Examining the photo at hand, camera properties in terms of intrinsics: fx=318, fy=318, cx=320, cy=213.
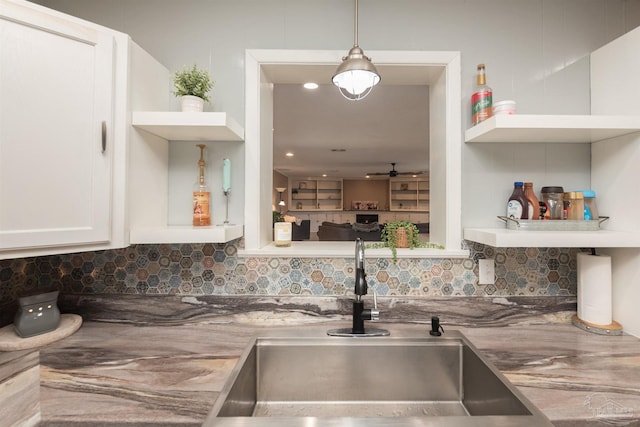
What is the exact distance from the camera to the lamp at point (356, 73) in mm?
1131

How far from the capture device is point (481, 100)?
4.43 ft

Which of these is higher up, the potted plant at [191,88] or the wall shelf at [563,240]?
the potted plant at [191,88]

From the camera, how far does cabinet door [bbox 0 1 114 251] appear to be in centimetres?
94

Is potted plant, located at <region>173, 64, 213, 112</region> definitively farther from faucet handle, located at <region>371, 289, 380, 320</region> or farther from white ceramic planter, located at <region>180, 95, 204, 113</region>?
faucet handle, located at <region>371, 289, 380, 320</region>

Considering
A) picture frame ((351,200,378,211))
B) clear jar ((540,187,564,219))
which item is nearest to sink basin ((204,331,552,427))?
clear jar ((540,187,564,219))

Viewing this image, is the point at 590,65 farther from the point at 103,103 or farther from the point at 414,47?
the point at 103,103

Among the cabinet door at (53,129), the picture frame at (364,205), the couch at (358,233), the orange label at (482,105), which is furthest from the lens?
the picture frame at (364,205)

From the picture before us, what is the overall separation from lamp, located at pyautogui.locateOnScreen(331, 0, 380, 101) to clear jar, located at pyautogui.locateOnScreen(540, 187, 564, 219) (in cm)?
89

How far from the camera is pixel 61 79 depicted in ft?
3.33

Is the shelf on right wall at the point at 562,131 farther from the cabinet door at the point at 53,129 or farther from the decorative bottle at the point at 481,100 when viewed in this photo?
the cabinet door at the point at 53,129

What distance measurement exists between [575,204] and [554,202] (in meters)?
0.07

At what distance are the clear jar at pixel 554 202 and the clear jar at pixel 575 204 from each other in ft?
0.11

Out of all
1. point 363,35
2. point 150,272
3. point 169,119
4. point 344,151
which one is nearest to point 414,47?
point 363,35

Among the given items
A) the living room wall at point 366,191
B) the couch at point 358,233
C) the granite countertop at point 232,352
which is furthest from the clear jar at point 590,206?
the living room wall at point 366,191
